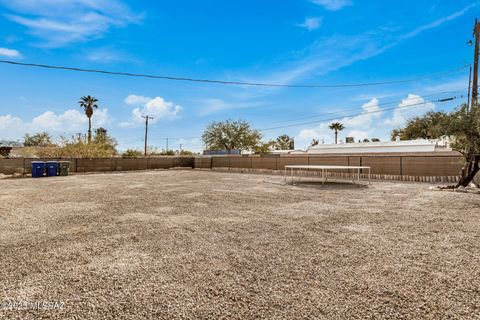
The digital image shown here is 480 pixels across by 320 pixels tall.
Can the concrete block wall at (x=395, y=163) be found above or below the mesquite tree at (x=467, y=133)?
below

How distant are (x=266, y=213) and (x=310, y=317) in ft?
15.5

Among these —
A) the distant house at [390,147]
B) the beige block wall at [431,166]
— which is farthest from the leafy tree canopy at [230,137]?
the beige block wall at [431,166]

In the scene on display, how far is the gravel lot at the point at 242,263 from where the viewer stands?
2.70m

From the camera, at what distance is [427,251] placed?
14.1 ft

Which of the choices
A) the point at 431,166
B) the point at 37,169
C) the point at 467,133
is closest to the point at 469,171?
the point at 467,133

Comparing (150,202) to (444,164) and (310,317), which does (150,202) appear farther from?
(444,164)

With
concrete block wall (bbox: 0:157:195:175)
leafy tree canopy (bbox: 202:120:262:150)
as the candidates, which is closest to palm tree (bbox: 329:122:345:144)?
leafy tree canopy (bbox: 202:120:262:150)

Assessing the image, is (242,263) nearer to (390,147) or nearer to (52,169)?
(52,169)

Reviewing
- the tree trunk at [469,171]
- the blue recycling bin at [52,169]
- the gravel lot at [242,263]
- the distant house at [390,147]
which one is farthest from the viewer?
the distant house at [390,147]

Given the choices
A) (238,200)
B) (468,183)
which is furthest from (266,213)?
(468,183)

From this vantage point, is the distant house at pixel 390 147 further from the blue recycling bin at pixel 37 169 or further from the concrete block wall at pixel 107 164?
the blue recycling bin at pixel 37 169

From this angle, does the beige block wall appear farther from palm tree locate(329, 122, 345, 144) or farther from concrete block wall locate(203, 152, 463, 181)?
palm tree locate(329, 122, 345, 144)

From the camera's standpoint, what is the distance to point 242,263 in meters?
3.82

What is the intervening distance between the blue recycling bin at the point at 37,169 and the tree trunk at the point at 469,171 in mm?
24187
